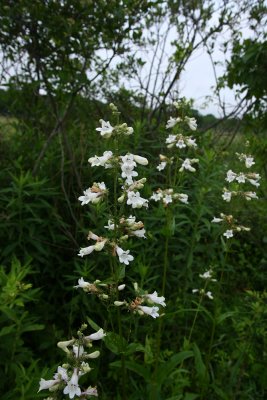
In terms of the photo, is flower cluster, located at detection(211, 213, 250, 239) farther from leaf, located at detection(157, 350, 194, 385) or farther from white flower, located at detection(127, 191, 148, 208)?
white flower, located at detection(127, 191, 148, 208)

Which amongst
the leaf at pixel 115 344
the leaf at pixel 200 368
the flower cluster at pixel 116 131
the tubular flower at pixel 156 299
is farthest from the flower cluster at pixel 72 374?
the leaf at pixel 200 368

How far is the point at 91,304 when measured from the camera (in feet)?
A: 12.0

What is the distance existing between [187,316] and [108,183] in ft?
5.48

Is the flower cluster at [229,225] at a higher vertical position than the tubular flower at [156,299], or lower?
higher

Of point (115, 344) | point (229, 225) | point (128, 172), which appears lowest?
point (115, 344)

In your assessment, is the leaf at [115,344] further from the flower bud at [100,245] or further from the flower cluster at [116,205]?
the flower bud at [100,245]

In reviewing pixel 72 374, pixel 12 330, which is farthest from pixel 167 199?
pixel 72 374

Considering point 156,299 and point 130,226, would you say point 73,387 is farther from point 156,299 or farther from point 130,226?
point 130,226

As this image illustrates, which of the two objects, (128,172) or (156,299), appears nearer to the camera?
(128,172)

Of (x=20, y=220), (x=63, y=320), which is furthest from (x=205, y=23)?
(x=63, y=320)

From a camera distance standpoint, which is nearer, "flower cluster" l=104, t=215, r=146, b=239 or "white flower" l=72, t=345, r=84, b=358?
"white flower" l=72, t=345, r=84, b=358

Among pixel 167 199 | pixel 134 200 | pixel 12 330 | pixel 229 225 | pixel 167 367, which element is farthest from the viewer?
pixel 229 225

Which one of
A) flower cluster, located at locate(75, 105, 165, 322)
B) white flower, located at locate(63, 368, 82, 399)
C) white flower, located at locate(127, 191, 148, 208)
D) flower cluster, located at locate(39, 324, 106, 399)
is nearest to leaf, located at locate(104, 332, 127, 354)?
flower cluster, located at locate(75, 105, 165, 322)

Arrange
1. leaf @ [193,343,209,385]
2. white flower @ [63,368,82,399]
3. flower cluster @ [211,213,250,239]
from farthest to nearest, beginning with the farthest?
1. flower cluster @ [211,213,250,239]
2. leaf @ [193,343,209,385]
3. white flower @ [63,368,82,399]
